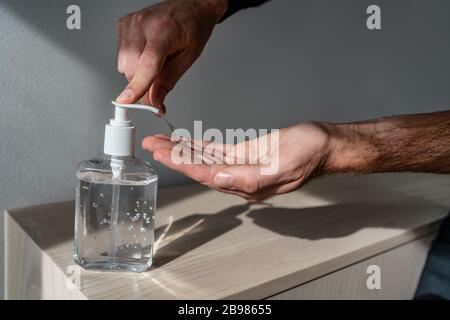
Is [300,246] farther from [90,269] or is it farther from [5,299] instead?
[5,299]

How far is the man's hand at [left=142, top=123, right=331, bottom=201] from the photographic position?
58cm

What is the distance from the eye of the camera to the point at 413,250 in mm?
819

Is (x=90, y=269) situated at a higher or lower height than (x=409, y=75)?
lower

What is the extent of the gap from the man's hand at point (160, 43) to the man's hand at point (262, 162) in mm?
82

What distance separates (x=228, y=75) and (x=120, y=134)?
1.34ft

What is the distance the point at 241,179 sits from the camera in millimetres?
576

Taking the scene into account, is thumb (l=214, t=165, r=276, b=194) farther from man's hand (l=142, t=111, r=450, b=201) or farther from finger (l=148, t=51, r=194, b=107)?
finger (l=148, t=51, r=194, b=107)

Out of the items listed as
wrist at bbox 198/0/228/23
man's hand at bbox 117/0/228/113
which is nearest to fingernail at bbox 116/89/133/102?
man's hand at bbox 117/0/228/113

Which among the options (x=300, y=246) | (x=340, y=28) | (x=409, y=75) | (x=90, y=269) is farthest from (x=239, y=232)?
(x=409, y=75)

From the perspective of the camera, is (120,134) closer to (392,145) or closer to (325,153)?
(325,153)

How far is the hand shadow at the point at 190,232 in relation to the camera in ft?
2.12

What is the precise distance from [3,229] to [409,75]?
3.15ft

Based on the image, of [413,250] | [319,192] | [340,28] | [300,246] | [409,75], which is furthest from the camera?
[409,75]

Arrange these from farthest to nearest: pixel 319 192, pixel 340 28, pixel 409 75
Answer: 1. pixel 409 75
2. pixel 340 28
3. pixel 319 192
